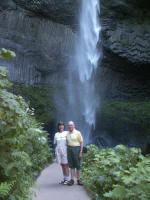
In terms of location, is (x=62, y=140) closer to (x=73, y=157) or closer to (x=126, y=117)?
(x=73, y=157)

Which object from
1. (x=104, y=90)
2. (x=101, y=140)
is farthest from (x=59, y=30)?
(x=101, y=140)

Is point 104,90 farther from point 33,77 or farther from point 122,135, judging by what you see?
point 33,77

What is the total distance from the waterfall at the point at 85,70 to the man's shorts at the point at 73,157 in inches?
494

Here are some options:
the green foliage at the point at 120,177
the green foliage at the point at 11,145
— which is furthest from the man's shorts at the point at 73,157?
the green foliage at the point at 11,145

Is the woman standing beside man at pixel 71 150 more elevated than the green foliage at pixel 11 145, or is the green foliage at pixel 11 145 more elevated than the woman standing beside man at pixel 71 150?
the green foliage at pixel 11 145

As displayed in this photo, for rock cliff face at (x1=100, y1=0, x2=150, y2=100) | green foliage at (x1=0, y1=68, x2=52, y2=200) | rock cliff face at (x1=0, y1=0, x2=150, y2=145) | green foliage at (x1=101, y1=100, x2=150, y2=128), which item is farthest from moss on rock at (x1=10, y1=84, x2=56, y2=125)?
green foliage at (x1=0, y1=68, x2=52, y2=200)

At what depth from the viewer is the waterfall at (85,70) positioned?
19.0m

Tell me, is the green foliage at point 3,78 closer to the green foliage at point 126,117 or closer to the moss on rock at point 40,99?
the moss on rock at point 40,99

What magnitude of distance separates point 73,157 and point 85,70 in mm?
13717

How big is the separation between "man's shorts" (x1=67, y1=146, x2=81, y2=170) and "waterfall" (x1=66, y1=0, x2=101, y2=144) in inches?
494

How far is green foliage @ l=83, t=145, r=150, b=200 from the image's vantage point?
301cm

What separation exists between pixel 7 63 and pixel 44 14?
13.5 feet

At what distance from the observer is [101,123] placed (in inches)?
754

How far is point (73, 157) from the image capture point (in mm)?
6188
